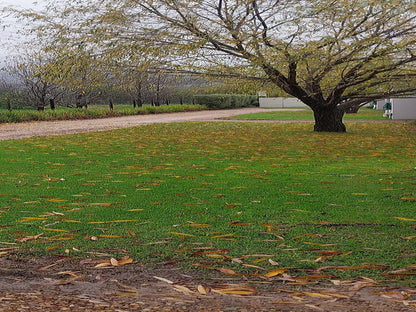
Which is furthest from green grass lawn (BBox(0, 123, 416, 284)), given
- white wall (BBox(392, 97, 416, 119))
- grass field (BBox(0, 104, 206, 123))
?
white wall (BBox(392, 97, 416, 119))

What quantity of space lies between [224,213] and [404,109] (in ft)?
82.3

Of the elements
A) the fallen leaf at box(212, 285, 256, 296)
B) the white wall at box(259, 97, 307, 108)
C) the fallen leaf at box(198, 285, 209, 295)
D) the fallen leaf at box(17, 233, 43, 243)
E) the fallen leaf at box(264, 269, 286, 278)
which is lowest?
the fallen leaf at box(264, 269, 286, 278)

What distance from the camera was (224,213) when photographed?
16.6ft

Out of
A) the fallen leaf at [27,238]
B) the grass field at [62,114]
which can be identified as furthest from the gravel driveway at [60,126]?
the fallen leaf at [27,238]

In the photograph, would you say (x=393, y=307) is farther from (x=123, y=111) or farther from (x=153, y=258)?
(x=123, y=111)

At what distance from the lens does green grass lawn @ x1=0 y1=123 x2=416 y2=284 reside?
3771 mm

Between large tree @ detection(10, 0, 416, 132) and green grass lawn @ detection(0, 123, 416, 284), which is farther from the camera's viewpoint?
large tree @ detection(10, 0, 416, 132)

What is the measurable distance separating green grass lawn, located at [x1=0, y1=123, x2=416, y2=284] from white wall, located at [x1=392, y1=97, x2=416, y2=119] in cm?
1962

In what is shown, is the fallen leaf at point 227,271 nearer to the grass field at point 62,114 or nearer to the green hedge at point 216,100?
the grass field at point 62,114

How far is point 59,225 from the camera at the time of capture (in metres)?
4.67

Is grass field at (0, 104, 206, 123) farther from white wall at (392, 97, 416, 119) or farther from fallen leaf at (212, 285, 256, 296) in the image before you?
fallen leaf at (212, 285, 256, 296)

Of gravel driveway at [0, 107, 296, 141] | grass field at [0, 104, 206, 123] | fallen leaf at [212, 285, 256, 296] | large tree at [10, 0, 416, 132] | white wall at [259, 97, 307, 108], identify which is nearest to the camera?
fallen leaf at [212, 285, 256, 296]

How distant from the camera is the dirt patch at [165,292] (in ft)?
9.43

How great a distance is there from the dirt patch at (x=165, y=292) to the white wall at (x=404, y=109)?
2643cm
